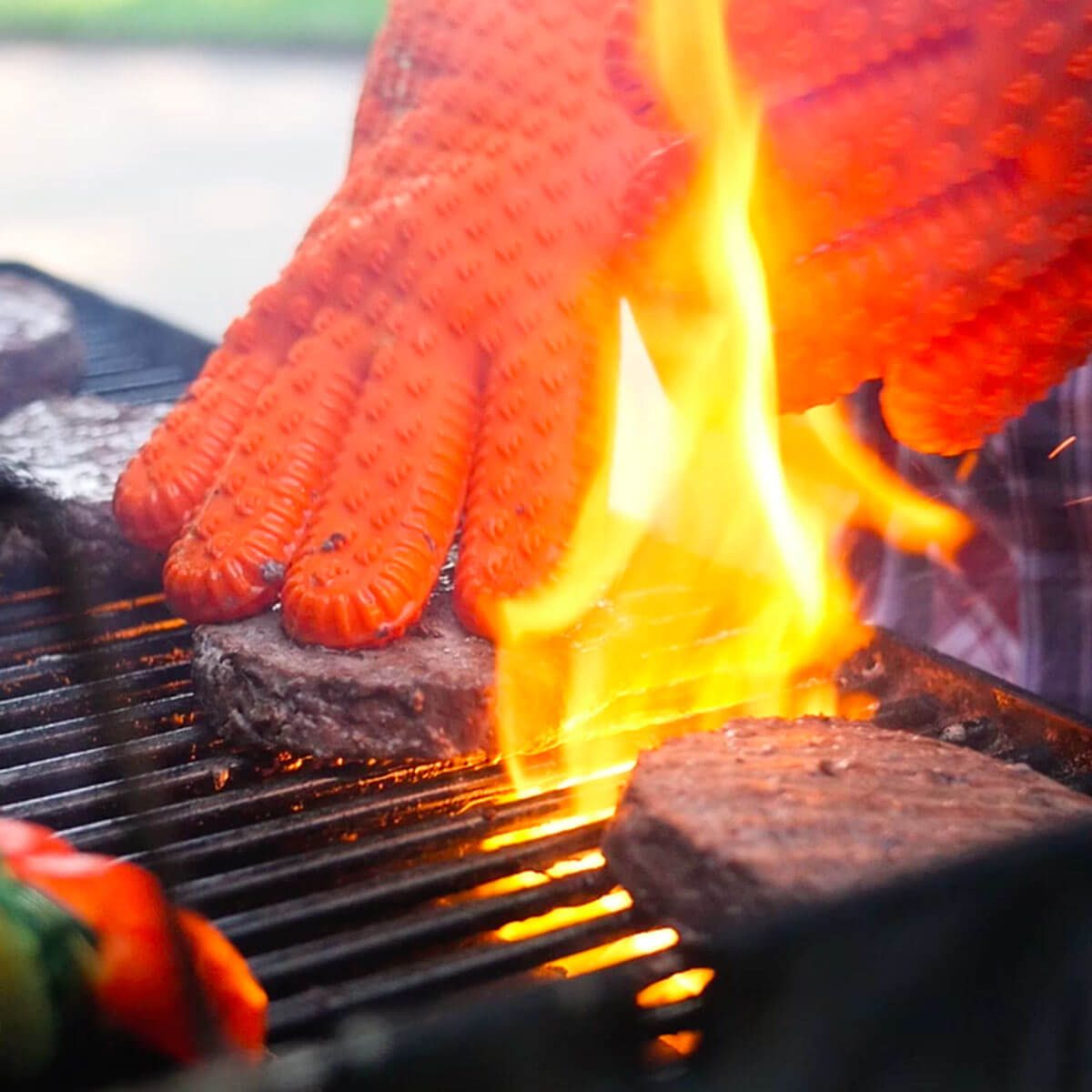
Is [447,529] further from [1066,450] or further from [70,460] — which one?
[1066,450]

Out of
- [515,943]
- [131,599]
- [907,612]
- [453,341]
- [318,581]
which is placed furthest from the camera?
[907,612]

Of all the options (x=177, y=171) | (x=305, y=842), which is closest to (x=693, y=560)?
(x=305, y=842)

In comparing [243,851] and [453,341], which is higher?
[453,341]

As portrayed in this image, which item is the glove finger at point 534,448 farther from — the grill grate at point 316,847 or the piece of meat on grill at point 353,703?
the grill grate at point 316,847

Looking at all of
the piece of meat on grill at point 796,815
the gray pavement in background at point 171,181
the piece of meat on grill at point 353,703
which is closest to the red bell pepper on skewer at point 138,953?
the piece of meat on grill at point 796,815

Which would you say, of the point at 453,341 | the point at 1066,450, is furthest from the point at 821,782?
the point at 1066,450

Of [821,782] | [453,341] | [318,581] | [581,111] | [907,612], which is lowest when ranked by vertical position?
[907,612]
